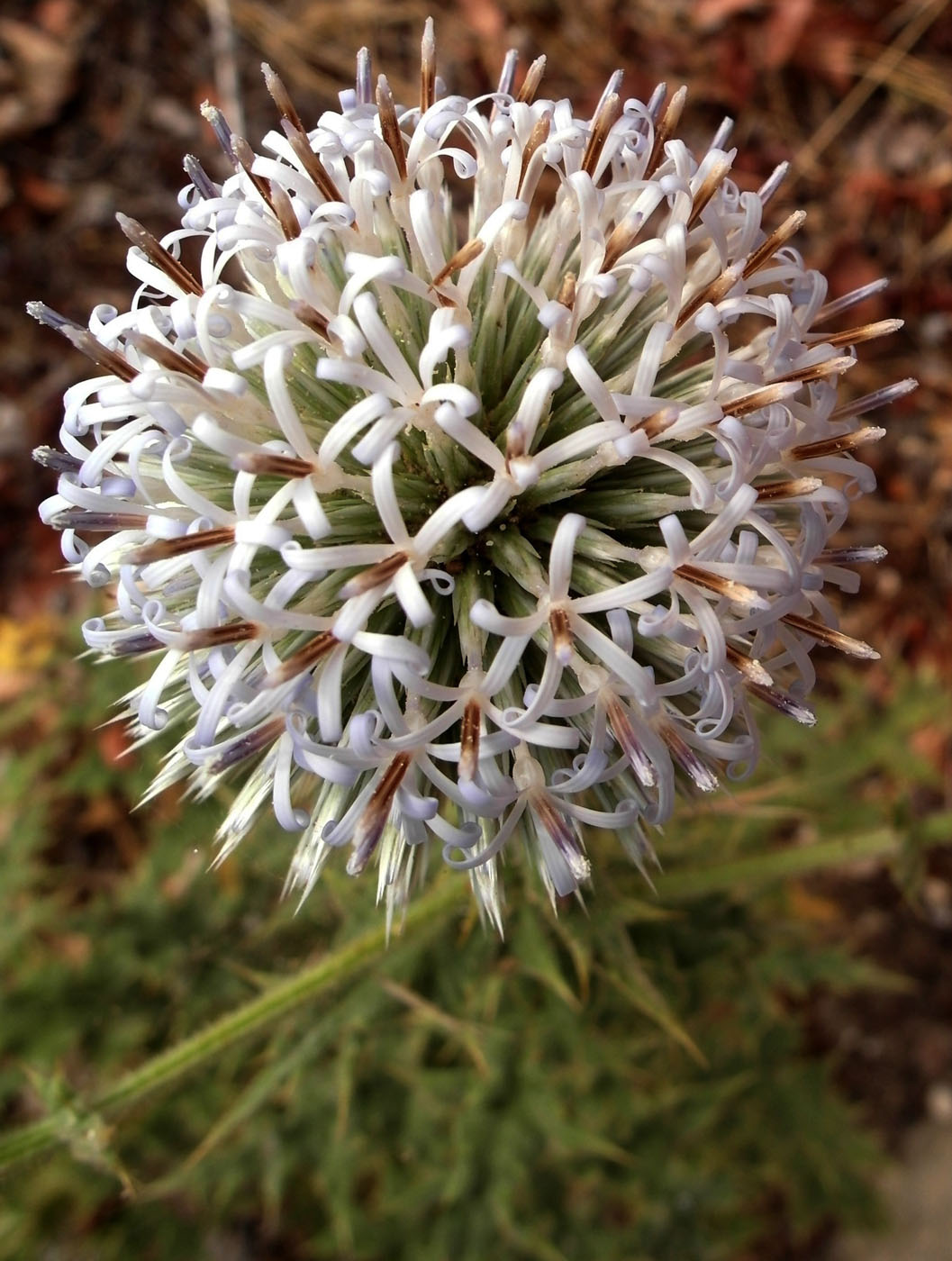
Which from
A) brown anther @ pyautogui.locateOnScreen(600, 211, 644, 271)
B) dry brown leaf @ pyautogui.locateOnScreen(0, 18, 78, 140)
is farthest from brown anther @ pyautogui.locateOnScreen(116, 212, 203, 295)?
dry brown leaf @ pyautogui.locateOnScreen(0, 18, 78, 140)

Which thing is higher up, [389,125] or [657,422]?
[389,125]

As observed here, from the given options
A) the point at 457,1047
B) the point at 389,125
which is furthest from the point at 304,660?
the point at 457,1047

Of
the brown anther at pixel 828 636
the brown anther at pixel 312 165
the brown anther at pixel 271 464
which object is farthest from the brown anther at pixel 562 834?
the brown anther at pixel 312 165

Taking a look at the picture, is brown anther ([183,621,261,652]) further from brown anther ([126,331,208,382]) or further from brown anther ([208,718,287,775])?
brown anther ([126,331,208,382])

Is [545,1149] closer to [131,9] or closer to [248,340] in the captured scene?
[248,340]

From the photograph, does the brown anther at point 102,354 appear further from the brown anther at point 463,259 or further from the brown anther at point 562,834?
the brown anther at point 562,834

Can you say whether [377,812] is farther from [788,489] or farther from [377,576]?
[788,489]
